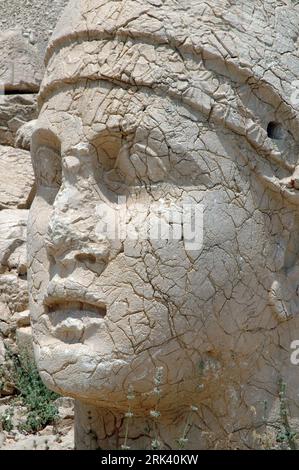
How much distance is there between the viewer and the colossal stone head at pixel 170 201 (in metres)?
4.18

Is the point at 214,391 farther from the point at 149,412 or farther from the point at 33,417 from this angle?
the point at 33,417

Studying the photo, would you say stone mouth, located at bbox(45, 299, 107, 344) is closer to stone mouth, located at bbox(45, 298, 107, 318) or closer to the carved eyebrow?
stone mouth, located at bbox(45, 298, 107, 318)

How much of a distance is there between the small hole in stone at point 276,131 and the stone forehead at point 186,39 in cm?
12

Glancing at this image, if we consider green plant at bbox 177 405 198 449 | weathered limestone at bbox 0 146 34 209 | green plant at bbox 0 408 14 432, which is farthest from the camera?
weathered limestone at bbox 0 146 34 209

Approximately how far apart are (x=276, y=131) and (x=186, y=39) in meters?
0.56

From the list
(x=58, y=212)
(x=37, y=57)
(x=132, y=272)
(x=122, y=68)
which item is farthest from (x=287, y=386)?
(x=37, y=57)

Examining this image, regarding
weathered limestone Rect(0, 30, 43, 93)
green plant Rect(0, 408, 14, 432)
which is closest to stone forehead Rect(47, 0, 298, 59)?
green plant Rect(0, 408, 14, 432)

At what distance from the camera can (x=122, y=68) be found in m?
4.23

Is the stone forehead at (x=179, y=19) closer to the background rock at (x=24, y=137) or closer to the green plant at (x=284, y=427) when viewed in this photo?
the green plant at (x=284, y=427)

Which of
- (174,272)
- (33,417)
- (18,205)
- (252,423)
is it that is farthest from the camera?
(18,205)

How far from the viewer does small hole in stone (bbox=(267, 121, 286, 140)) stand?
14.4 ft

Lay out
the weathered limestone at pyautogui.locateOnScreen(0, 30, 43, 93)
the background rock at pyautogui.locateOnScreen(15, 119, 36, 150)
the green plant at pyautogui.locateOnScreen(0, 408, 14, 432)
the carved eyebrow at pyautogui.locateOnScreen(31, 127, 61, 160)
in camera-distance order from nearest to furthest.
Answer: the carved eyebrow at pyautogui.locateOnScreen(31, 127, 61, 160), the green plant at pyautogui.locateOnScreen(0, 408, 14, 432), the background rock at pyautogui.locateOnScreen(15, 119, 36, 150), the weathered limestone at pyautogui.locateOnScreen(0, 30, 43, 93)

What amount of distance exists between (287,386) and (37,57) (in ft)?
11.1

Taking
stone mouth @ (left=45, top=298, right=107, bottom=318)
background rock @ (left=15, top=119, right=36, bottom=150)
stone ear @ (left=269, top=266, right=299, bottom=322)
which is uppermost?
stone ear @ (left=269, top=266, right=299, bottom=322)
